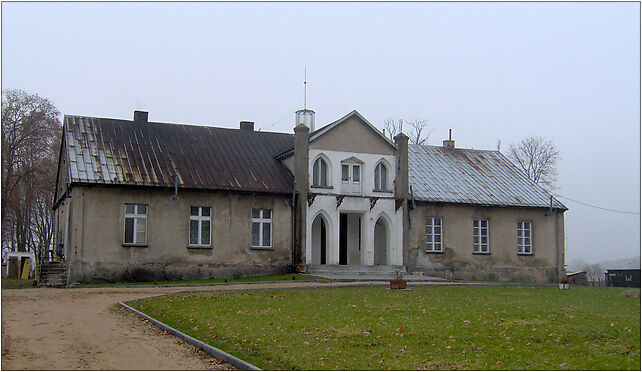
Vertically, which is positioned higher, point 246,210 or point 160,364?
point 246,210

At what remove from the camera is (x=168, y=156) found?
31.7 metres

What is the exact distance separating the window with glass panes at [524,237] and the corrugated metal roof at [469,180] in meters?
1.13

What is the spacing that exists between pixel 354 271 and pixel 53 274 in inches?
490

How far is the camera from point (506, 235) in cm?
3603

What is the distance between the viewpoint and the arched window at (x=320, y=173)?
1280 inches

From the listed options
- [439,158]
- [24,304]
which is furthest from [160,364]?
[439,158]

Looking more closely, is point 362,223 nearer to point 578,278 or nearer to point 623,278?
point 578,278

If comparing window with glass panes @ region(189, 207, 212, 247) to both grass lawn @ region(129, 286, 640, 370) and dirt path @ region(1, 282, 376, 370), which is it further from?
dirt path @ region(1, 282, 376, 370)

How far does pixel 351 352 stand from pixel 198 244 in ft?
63.9

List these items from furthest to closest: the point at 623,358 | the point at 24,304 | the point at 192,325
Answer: the point at 24,304 → the point at 192,325 → the point at 623,358

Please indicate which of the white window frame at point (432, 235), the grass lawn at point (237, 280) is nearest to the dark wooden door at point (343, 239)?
the white window frame at point (432, 235)

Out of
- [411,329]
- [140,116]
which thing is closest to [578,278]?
[140,116]

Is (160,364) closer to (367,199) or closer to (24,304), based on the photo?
(24,304)

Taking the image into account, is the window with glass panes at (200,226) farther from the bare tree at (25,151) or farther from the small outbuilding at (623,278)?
the small outbuilding at (623,278)
